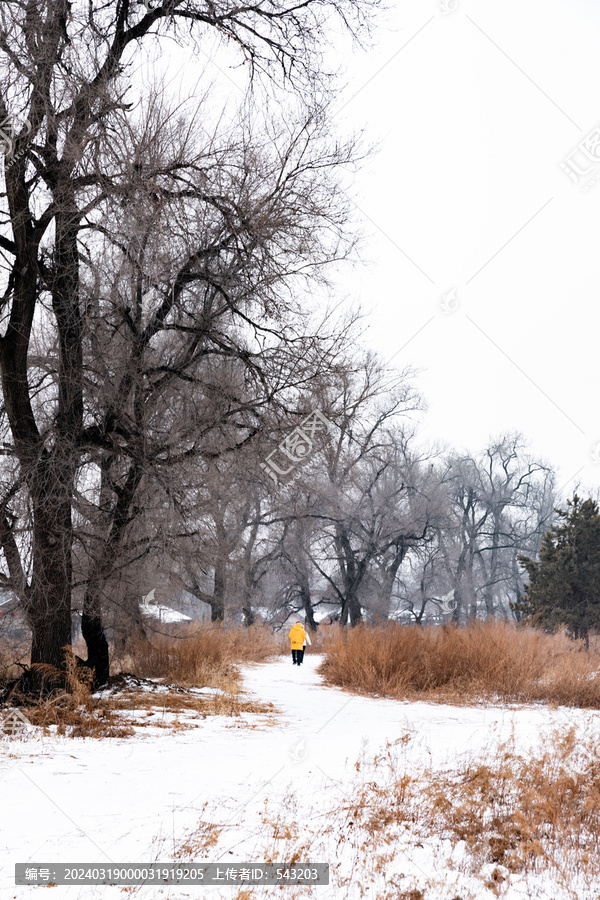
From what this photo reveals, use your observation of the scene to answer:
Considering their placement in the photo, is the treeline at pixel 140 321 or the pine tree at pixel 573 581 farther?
the pine tree at pixel 573 581

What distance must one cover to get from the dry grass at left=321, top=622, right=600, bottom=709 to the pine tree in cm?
1007

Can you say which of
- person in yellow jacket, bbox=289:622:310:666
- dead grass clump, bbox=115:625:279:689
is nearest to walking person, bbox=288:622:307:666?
person in yellow jacket, bbox=289:622:310:666

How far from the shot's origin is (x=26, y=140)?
852 centimetres

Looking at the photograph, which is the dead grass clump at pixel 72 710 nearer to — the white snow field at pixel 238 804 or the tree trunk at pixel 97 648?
the white snow field at pixel 238 804

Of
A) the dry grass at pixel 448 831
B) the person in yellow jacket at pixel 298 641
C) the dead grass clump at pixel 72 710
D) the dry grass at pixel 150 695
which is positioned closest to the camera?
the dry grass at pixel 448 831

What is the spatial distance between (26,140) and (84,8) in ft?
9.27

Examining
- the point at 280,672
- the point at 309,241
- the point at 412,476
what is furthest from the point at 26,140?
the point at 412,476

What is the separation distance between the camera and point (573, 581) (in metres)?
24.8

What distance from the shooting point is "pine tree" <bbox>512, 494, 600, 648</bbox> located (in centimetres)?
2427

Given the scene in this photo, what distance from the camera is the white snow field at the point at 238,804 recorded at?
4332mm
